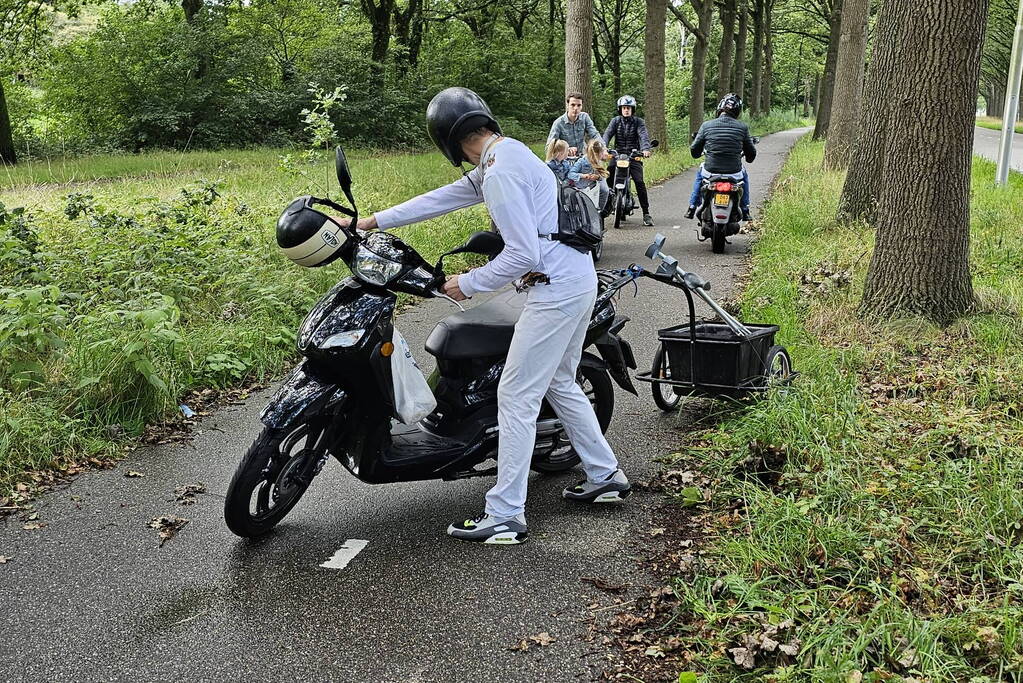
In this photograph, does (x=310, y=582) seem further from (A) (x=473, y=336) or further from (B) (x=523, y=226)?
(B) (x=523, y=226)

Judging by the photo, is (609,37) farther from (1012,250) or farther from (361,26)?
(1012,250)

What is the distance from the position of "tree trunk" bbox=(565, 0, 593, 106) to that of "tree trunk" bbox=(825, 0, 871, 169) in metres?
5.13

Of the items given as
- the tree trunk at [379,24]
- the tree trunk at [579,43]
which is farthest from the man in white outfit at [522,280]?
the tree trunk at [379,24]

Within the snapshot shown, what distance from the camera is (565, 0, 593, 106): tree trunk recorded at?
51.4 feet

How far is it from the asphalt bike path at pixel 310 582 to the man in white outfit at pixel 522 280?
21 cm

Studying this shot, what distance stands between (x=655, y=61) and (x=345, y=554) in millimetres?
20614

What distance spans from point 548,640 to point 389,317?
1549 mm

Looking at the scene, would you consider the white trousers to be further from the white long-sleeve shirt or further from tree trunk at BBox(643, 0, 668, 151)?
tree trunk at BBox(643, 0, 668, 151)

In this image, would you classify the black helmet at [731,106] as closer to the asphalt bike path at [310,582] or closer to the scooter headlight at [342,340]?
the asphalt bike path at [310,582]

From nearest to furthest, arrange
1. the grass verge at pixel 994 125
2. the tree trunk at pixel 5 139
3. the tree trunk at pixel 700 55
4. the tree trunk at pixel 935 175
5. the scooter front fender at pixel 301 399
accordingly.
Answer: the scooter front fender at pixel 301 399 < the tree trunk at pixel 935 175 < the tree trunk at pixel 5 139 < the tree trunk at pixel 700 55 < the grass verge at pixel 994 125

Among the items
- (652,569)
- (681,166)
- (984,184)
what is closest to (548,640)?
(652,569)

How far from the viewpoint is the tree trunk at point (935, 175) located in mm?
7023

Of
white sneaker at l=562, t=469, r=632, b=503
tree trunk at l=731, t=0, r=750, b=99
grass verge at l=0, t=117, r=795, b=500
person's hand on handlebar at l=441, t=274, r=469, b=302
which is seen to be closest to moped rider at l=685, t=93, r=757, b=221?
grass verge at l=0, t=117, r=795, b=500

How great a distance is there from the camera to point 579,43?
52.1 feet
